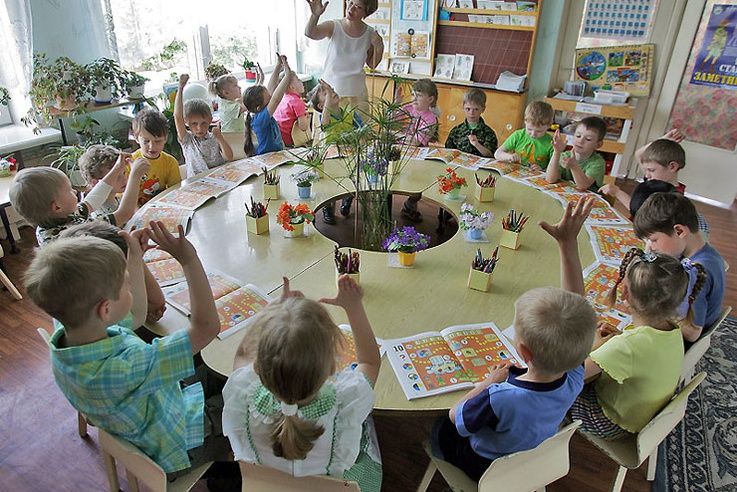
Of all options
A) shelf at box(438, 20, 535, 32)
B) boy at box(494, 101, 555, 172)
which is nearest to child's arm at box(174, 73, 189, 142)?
boy at box(494, 101, 555, 172)

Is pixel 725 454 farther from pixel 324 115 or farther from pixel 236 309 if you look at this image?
pixel 324 115

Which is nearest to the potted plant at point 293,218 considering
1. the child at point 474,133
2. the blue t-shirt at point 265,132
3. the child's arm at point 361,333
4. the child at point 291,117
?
the child's arm at point 361,333

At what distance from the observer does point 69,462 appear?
2.02 metres

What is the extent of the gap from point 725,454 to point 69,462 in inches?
109

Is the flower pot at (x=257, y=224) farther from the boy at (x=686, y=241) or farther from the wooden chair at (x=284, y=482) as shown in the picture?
the boy at (x=686, y=241)

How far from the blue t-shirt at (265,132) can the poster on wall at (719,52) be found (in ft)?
12.8

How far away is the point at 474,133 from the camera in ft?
11.8

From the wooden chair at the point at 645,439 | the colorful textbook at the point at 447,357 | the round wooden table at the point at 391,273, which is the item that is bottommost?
the wooden chair at the point at 645,439

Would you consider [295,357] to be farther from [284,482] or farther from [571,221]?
[571,221]

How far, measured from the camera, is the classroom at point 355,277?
1.22m

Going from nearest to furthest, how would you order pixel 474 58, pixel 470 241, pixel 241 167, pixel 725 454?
1. pixel 725 454
2. pixel 470 241
3. pixel 241 167
4. pixel 474 58

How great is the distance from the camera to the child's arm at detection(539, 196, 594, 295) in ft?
5.44

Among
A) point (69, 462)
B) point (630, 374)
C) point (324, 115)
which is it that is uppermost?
point (324, 115)

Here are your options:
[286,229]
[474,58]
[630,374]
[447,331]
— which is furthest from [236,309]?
[474,58]
